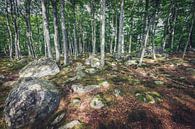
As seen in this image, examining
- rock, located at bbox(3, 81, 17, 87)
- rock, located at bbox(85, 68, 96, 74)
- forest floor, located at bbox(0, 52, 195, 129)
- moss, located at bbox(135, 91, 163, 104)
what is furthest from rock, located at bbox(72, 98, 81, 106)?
rock, located at bbox(3, 81, 17, 87)

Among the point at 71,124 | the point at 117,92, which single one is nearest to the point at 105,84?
the point at 117,92

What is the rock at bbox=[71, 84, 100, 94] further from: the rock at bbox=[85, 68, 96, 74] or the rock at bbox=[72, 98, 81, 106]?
the rock at bbox=[85, 68, 96, 74]

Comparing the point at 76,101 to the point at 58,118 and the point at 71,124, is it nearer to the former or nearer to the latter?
the point at 58,118

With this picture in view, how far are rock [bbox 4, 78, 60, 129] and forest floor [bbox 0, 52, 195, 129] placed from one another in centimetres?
78

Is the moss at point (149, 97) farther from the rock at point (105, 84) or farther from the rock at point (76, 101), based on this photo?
the rock at point (76, 101)

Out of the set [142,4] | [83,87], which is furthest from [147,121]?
[142,4]

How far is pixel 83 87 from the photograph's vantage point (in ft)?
49.1

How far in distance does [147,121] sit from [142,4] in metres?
24.6

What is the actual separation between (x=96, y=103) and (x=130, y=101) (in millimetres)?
2495

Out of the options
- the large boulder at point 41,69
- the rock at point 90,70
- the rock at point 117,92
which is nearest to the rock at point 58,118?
the rock at point 117,92

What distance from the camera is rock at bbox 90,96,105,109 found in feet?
41.9

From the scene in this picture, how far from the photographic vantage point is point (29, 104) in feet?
40.5

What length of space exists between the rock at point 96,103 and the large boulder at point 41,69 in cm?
765

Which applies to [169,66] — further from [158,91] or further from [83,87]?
[83,87]
